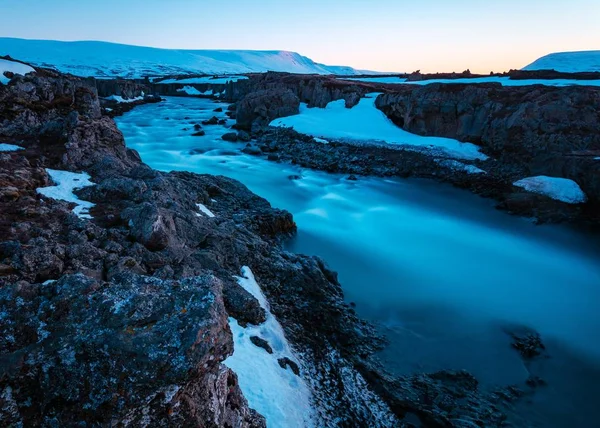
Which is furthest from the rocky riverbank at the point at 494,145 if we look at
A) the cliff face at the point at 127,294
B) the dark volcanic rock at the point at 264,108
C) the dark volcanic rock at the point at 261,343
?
the dark volcanic rock at the point at 261,343

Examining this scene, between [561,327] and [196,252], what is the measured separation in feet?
28.8

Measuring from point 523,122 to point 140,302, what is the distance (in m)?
25.8

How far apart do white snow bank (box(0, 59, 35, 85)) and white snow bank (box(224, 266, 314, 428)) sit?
11535 mm

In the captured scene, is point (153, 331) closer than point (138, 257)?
Yes

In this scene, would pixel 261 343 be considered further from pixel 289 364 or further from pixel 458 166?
pixel 458 166

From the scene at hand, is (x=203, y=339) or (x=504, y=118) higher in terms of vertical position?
(x=504, y=118)

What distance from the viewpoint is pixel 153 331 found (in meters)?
2.95

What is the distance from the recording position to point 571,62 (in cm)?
5294

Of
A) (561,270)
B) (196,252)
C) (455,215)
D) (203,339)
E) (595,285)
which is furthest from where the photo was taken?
(455,215)

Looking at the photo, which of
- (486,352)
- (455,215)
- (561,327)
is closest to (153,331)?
(486,352)

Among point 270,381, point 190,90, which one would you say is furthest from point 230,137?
point 190,90

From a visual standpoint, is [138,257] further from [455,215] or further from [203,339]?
[455,215]

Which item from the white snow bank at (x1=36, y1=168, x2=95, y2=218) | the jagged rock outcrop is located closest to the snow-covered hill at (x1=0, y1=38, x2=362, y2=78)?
the jagged rock outcrop

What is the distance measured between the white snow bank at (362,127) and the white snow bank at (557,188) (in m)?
5.83
